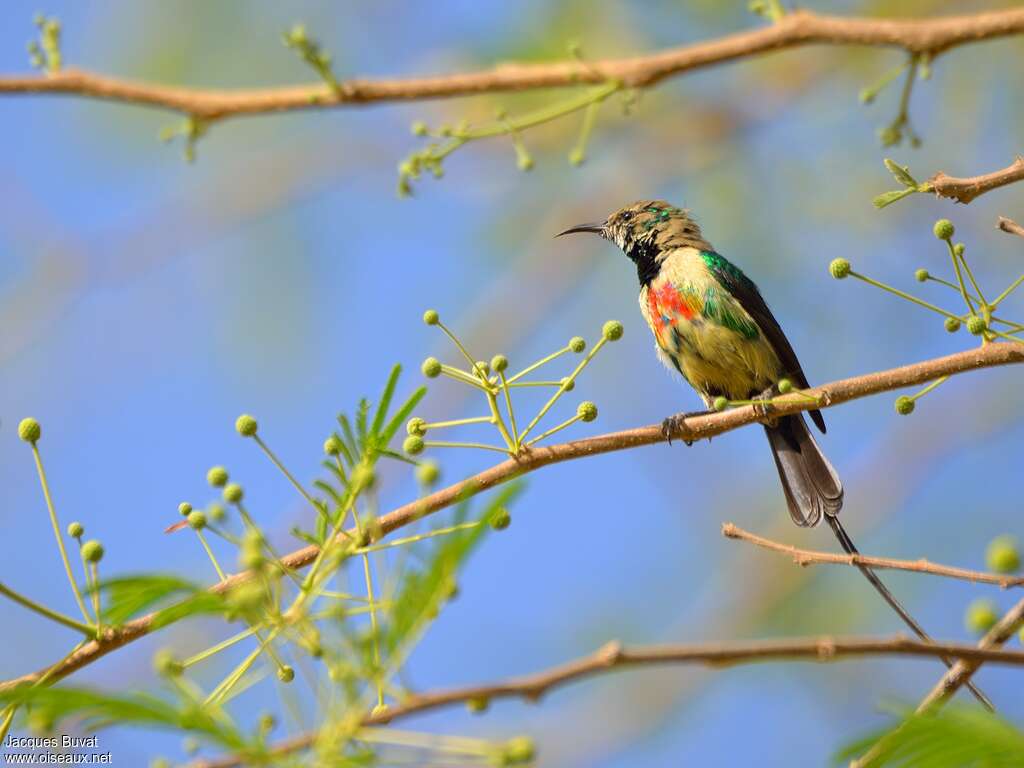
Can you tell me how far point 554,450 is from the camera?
255 centimetres

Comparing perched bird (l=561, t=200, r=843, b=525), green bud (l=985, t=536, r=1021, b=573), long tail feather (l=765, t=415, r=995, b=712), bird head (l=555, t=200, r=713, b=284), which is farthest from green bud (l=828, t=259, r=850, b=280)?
bird head (l=555, t=200, r=713, b=284)

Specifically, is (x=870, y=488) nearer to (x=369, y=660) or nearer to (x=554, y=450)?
(x=554, y=450)

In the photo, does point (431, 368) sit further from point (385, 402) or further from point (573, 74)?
point (573, 74)

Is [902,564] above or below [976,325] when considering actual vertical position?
below

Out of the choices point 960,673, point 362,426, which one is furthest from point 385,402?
point 960,673

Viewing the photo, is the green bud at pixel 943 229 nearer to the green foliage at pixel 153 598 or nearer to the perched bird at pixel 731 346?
the green foliage at pixel 153 598

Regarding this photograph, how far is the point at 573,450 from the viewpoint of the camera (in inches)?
101

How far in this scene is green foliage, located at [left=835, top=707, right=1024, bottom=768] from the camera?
1377 mm

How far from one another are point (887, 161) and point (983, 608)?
919 millimetres

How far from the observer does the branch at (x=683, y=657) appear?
133 cm

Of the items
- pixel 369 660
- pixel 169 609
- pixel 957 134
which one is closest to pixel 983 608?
pixel 369 660

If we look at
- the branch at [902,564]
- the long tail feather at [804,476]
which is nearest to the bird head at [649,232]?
the long tail feather at [804,476]

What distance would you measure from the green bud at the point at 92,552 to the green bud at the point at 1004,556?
1.41 m

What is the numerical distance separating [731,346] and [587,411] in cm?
218
